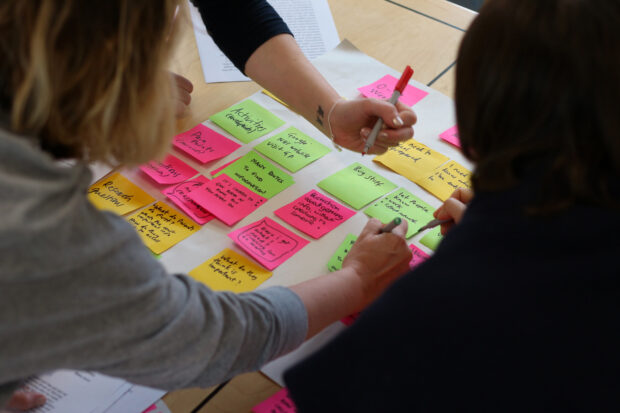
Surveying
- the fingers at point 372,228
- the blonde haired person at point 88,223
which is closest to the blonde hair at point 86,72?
the blonde haired person at point 88,223

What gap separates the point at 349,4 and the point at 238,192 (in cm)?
78

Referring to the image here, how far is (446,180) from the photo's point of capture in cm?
109

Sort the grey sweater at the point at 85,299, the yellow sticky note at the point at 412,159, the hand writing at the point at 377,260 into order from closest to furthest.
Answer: the grey sweater at the point at 85,299, the hand writing at the point at 377,260, the yellow sticky note at the point at 412,159

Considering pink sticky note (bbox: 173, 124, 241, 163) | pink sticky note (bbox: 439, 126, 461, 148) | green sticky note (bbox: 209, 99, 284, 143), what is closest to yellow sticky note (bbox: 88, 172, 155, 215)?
pink sticky note (bbox: 173, 124, 241, 163)

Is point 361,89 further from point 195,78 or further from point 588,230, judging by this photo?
point 588,230

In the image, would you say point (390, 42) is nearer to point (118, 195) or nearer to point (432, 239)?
point (432, 239)

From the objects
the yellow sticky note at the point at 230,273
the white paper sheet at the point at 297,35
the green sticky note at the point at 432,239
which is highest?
the white paper sheet at the point at 297,35

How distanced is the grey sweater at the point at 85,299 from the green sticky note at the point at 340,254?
0.83 ft

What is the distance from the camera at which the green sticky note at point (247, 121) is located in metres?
1.17

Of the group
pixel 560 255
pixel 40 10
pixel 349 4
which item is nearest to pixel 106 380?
pixel 40 10

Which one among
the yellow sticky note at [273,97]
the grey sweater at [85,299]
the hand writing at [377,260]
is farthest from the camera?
the yellow sticky note at [273,97]

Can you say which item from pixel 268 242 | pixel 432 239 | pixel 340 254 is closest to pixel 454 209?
pixel 432 239

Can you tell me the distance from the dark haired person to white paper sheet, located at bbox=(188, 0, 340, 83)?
Result: 803 mm

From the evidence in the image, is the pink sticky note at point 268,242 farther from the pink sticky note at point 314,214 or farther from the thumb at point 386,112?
the thumb at point 386,112
